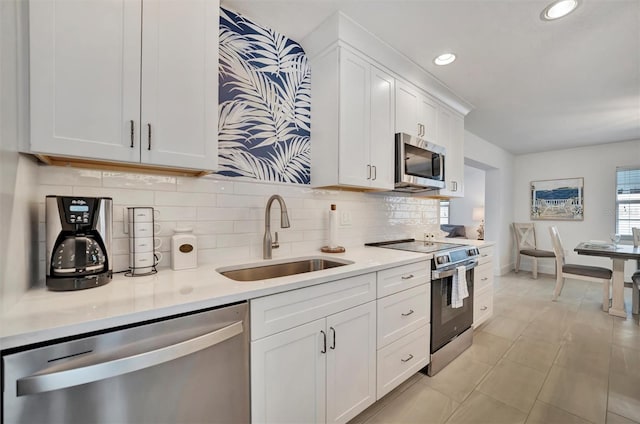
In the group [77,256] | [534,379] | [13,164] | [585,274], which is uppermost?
[13,164]

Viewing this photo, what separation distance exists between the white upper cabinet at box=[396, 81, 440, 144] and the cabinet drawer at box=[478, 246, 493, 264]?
118 centimetres

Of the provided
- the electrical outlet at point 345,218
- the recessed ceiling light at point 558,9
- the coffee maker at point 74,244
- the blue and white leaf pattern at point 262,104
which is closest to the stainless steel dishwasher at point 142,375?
the coffee maker at point 74,244

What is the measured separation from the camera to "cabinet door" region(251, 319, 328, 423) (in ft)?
3.55

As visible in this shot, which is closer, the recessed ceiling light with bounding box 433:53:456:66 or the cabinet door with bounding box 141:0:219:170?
the cabinet door with bounding box 141:0:219:170

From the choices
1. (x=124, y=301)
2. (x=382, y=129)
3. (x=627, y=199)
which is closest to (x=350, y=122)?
(x=382, y=129)

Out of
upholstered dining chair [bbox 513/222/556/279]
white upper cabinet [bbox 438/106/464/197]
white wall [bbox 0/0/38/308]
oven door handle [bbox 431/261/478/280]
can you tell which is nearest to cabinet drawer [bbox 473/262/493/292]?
oven door handle [bbox 431/261/478/280]

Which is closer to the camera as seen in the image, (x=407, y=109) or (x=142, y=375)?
(x=142, y=375)

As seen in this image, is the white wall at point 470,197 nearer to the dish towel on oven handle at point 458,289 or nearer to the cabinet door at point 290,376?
the dish towel on oven handle at point 458,289

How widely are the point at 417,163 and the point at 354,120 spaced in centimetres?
78

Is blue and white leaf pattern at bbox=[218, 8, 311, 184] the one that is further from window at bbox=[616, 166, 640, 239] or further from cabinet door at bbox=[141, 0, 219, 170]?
window at bbox=[616, 166, 640, 239]

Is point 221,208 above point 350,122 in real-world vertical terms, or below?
below

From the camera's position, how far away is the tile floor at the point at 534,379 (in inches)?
63.5

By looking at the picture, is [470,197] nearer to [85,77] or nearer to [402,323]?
[402,323]

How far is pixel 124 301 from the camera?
34.6 inches
